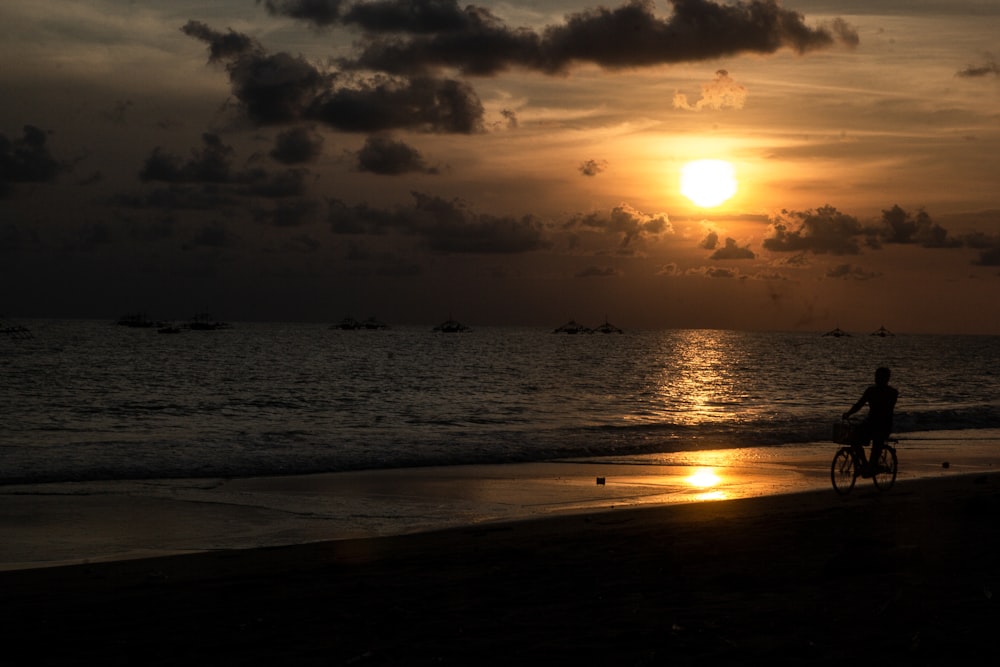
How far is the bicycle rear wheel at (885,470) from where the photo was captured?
19331mm

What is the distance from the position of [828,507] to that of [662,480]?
765 cm

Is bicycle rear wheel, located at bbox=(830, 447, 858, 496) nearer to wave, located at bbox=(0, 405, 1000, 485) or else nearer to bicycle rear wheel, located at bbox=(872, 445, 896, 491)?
bicycle rear wheel, located at bbox=(872, 445, 896, 491)

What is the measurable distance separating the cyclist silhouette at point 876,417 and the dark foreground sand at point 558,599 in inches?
141

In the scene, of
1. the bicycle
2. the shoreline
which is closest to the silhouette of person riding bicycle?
the bicycle

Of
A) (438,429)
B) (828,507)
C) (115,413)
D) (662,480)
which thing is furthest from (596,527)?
(115,413)

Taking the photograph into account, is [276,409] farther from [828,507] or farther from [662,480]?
[828,507]

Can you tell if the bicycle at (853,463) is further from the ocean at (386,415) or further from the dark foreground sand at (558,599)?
the ocean at (386,415)

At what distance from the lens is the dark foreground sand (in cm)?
846

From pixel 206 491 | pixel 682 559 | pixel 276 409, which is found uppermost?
pixel 682 559

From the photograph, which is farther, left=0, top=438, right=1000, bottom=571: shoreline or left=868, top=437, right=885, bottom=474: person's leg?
left=868, top=437, right=885, bottom=474: person's leg

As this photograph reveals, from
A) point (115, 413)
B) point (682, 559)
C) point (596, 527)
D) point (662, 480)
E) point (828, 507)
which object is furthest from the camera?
point (115, 413)

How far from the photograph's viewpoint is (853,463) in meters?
19.6

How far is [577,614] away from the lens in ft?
31.7

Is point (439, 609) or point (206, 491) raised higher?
point (439, 609)
